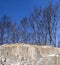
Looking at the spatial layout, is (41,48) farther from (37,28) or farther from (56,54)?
(37,28)

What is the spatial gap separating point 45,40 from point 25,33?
4.31 meters

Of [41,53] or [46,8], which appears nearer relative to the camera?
[41,53]

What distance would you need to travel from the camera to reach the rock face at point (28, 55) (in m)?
14.6

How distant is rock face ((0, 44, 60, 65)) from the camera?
14.6 meters

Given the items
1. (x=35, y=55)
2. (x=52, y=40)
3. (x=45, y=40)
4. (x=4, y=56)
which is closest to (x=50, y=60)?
(x=35, y=55)

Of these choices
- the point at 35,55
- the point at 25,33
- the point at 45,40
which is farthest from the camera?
the point at 25,33

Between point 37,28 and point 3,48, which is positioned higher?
point 37,28

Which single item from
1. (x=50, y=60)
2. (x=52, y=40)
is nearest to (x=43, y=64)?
(x=50, y=60)

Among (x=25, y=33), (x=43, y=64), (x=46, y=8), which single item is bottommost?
(x=43, y=64)

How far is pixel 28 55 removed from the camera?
15961 millimetres

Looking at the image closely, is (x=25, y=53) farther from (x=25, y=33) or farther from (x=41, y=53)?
(x=25, y=33)

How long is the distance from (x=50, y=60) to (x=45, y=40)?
12.3 m

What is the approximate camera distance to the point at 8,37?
31.7 m

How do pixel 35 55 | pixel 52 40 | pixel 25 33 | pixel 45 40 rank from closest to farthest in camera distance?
pixel 35 55
pixel 52 40
pixel 45 40
pixel 25 33
